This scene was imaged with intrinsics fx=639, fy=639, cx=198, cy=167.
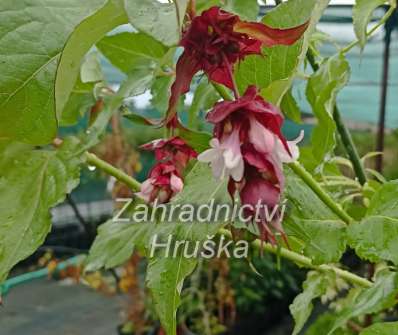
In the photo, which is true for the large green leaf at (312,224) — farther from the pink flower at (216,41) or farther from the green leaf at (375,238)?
the pink flower at (216,41)

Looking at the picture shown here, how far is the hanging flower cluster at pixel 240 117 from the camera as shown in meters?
0.25

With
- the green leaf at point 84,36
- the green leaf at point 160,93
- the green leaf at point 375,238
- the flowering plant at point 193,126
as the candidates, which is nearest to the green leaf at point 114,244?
the flowering plant at point 193,126

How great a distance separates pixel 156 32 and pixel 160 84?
35 cm

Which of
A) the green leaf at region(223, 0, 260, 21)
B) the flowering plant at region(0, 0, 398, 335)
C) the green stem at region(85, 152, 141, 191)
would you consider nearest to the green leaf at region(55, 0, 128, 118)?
the flowering plant at region(0, 0, 398, 335)

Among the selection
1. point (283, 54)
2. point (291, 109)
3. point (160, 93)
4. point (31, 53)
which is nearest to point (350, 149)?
point (291, 109)

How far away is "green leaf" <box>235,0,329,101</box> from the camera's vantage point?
0.30m

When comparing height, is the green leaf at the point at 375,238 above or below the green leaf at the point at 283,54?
below

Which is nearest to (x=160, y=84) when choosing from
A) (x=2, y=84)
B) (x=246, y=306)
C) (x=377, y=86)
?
(x=2, y=84)

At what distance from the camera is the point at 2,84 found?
0.28m

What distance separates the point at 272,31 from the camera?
0.26 meters

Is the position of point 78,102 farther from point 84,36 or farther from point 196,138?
point 84,36

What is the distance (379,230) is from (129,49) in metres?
0.25

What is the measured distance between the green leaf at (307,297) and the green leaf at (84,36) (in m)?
0.35

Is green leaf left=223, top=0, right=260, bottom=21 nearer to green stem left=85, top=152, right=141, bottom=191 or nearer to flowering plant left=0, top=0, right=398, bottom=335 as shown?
flowering plant left=0, top=0, right=398, bottom=335
